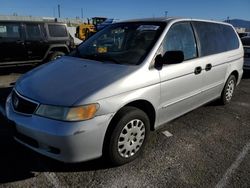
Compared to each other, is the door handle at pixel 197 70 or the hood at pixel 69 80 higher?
the hood at pixel 69 80

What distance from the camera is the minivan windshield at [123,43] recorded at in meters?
3.70

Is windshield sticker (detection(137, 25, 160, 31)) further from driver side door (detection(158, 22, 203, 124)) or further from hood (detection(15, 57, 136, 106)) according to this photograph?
hood (detection(15, 57, 136, 106))

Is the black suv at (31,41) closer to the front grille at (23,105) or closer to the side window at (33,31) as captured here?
the side window at (33,31)

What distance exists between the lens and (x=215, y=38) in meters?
5.01

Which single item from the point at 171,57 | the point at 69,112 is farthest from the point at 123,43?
the point at 69,112

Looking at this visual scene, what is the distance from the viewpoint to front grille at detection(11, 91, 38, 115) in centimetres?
302

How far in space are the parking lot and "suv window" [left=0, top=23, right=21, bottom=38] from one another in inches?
202

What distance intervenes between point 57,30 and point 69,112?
777 cm

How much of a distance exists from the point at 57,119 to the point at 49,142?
0.25 m

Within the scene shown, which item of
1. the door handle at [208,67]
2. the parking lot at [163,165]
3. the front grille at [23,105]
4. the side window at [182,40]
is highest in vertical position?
the side window at [182,40]

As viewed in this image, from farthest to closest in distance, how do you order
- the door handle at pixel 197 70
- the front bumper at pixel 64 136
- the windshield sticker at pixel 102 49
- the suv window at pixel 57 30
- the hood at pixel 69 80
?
the suv window at pixel 57 30
the door handle at pixel 197 70
the windshield sticker at pixel 102 49
the hood at pixel 69 80
the front bumper at pixel 64 136

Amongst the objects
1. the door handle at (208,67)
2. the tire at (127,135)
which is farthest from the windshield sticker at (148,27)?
the tire at (127,135)

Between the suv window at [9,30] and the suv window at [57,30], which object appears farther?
the suv window at [57,30]

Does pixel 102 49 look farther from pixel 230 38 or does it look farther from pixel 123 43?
pixel 230 38
